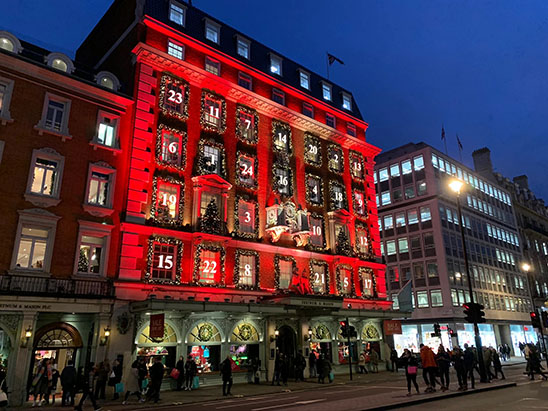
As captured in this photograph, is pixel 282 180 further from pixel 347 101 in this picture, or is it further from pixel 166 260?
pixel 347 101

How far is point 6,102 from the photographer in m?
22.0

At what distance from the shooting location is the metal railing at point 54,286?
19.7 meters

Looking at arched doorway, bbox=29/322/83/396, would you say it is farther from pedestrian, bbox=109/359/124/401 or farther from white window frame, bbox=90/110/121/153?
white window frame, bbox=90/110/121/153

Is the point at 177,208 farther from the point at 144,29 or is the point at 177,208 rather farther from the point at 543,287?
the point at 543,287

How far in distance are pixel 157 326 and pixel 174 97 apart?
15631 mm

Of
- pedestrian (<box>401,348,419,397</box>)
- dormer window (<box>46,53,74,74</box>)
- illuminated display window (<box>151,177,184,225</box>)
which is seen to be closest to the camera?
pedestrian (<box>401,348,419,397</box>)

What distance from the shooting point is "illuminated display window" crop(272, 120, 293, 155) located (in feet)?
114

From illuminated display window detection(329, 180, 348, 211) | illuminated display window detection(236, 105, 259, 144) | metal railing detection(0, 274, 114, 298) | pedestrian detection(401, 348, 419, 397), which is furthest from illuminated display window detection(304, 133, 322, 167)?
pedestrian detection(401, 348, 419, 397)

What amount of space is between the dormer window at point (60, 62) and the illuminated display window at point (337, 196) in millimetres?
22501

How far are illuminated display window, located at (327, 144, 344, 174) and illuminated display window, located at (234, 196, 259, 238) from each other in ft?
34.1

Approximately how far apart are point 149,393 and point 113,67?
908 inches

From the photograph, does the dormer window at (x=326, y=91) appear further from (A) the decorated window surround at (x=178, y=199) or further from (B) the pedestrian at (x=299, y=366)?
(B) the pedestrian at (x=299, y=366)

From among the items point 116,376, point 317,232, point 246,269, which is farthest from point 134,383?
point 317,232

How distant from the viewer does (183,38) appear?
30.1 metres
